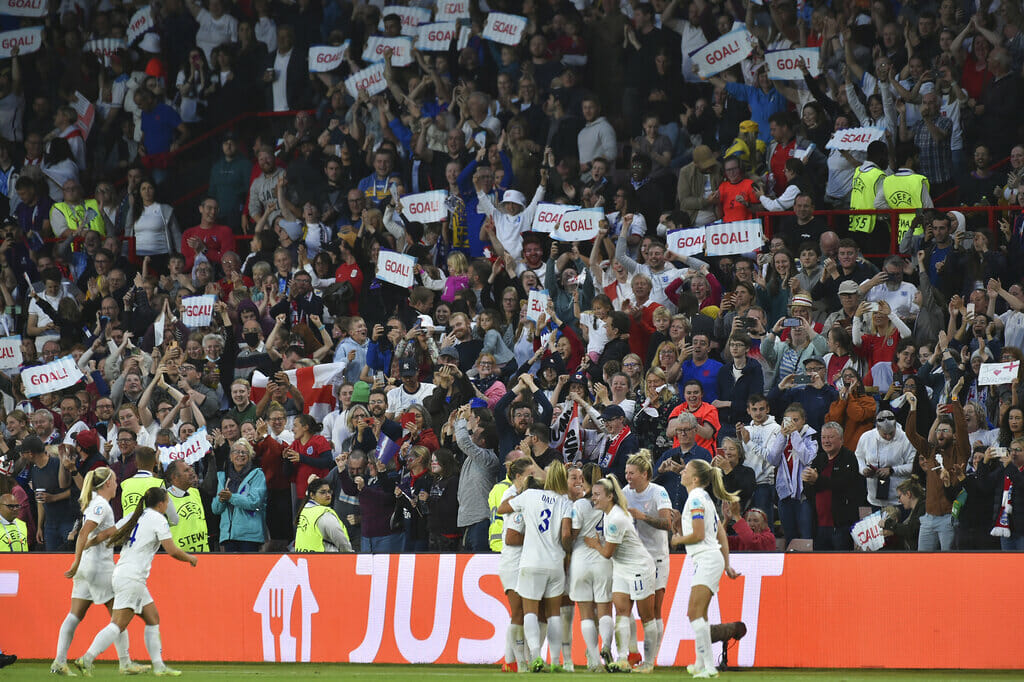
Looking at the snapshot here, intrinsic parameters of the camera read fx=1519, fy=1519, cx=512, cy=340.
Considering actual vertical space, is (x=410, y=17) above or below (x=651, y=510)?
above

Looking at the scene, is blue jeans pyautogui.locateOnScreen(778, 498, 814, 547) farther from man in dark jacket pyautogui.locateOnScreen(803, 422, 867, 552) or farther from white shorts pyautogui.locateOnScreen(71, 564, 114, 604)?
white shorts pyautogui.locateOnScreen(71, 564, 114, 604)

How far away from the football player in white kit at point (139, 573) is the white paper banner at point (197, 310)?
23.1 ft

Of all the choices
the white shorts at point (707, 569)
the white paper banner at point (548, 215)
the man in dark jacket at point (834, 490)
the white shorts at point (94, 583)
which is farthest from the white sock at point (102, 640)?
the white paper banner at point (548, 215)

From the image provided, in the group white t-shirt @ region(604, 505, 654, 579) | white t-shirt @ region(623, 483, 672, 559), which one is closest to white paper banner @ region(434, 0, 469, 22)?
white t-shirt @ region(623, 483, 672, 559)

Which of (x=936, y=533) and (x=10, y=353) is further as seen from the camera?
(x=10, y=353)

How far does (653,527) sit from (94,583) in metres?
5.67

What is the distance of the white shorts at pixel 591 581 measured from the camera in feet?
47.5

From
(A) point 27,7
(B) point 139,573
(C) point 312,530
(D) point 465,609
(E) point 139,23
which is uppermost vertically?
(A) point 27,7

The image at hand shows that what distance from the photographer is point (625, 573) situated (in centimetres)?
1432

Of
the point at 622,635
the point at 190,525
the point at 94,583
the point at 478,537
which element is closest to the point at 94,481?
the point at 94,583

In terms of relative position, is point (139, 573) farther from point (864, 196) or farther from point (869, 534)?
point (864, 196)

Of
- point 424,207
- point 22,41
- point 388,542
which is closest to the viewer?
point 388,542

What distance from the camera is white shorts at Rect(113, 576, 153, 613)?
48.0 feet

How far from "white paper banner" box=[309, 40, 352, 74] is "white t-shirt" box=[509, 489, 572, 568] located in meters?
12.5
